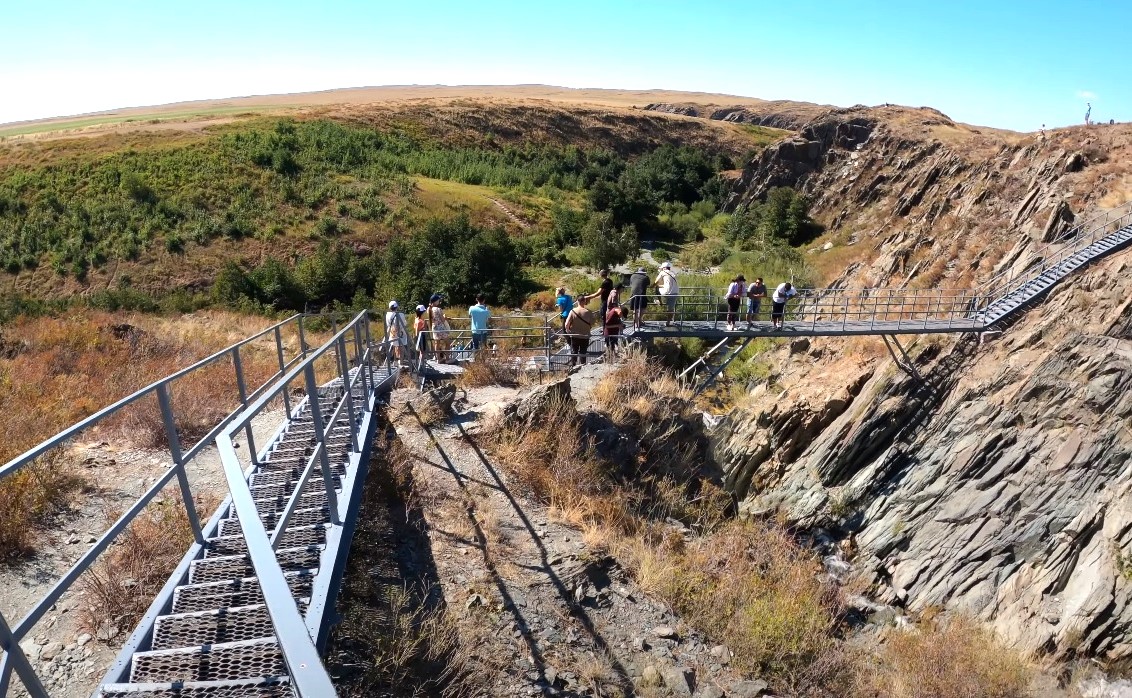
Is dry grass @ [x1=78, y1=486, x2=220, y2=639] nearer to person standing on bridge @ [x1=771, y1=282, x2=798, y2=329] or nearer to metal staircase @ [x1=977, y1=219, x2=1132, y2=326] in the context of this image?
person standing on bridge @ [x1=771, y1=282, x2=798, y2=329]

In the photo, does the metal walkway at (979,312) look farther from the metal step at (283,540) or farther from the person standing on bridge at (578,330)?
the metal step at (283,540)

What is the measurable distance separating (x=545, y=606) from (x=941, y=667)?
4.40m

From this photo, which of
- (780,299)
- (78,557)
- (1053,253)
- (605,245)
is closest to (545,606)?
(78,557)

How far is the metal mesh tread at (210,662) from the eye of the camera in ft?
10.3

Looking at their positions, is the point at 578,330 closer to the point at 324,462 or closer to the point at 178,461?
the point at 324,462

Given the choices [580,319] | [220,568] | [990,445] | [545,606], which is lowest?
[990,445]

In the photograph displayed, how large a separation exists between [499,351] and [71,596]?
8262 mm

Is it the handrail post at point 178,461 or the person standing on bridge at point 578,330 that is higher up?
the handrail post at point 178,461

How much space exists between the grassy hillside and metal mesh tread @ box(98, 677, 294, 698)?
2629 cm

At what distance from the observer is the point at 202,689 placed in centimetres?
301

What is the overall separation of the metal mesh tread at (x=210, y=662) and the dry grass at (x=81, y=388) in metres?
3.28

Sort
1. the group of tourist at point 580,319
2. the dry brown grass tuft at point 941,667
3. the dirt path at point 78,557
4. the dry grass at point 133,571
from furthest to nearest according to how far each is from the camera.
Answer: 1. the group of tourist at point 580,319
2. the dry brown grass tuft at point 941,667
3. the dry grass at point 133,571
4. the dirt path at point 78,557

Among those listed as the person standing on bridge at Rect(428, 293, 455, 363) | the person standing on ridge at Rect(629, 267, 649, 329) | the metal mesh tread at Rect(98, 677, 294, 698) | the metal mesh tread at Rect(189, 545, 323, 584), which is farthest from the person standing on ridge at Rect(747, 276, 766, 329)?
the metal mesh tread at Rect(98, 677, 294, 698)

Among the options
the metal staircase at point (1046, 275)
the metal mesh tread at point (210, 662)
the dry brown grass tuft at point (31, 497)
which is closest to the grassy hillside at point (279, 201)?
the metal staircase at point (1046, 275)
